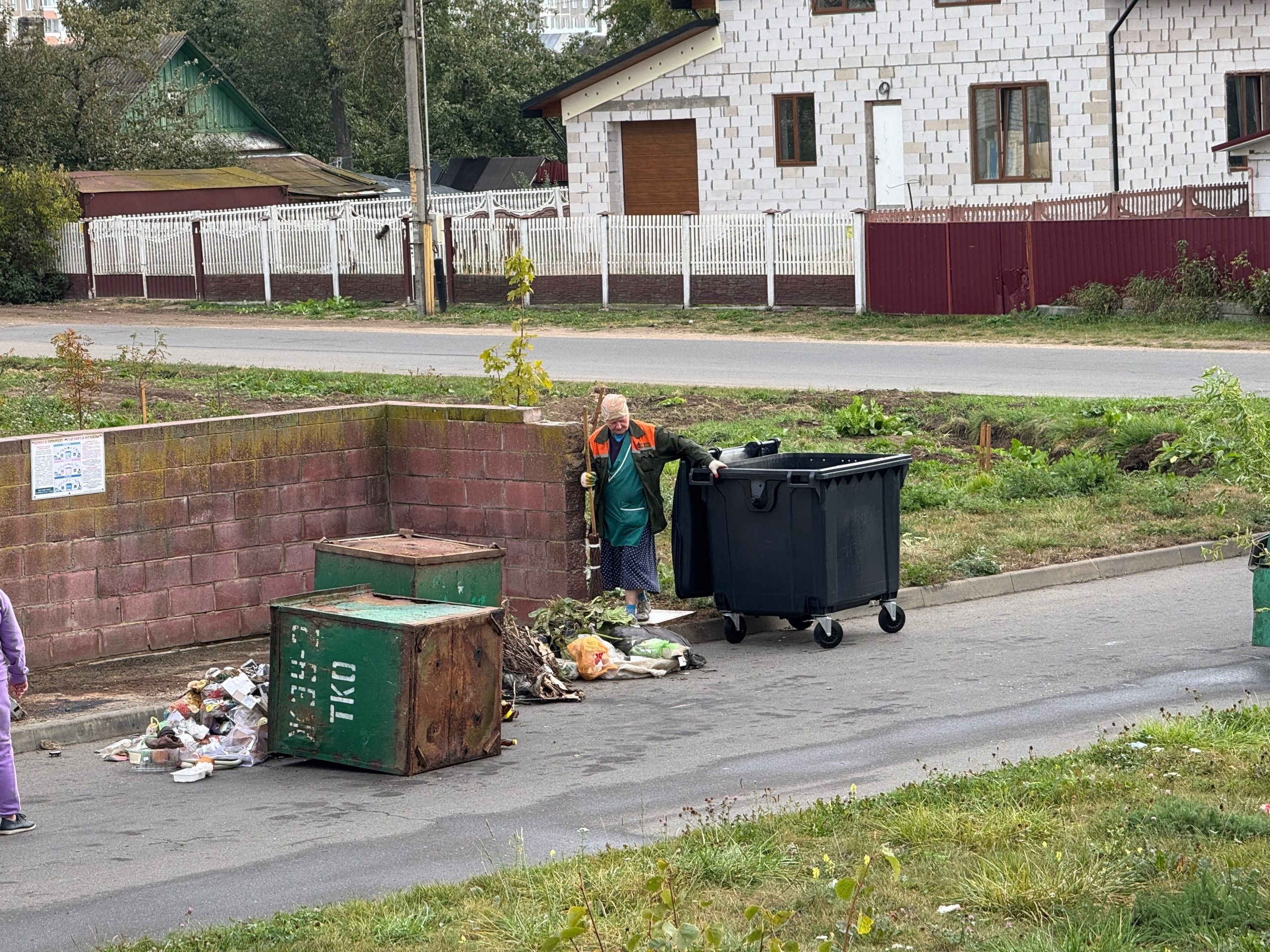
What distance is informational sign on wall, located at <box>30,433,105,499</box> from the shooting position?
1105 cm

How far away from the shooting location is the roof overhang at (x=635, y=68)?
38.5 meters

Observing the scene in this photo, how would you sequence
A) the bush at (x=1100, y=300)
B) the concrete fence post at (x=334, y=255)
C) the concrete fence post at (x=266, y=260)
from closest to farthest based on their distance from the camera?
the bush at (x=1100, y=300) → the concrete fence post at (x=334, y=255) → the concrete fence post at (x=266, y=260)

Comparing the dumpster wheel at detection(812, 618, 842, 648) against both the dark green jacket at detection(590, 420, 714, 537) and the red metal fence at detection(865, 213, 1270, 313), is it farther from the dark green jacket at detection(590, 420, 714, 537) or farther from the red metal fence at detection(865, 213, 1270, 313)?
the red metal fence at detection(865, 213, 1270, 313)

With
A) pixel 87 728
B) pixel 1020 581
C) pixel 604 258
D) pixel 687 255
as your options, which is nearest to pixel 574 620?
pixel 87 728

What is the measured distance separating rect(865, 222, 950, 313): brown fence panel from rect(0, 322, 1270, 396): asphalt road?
128 inches

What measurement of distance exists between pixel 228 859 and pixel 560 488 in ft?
15.7

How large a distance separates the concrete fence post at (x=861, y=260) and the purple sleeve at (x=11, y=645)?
2365 centimetres

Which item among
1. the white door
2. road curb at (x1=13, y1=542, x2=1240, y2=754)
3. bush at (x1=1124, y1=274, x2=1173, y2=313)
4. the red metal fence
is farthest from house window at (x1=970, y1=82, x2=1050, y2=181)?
road curb at (x1=13, y1=542, x2=1240, y2=754)

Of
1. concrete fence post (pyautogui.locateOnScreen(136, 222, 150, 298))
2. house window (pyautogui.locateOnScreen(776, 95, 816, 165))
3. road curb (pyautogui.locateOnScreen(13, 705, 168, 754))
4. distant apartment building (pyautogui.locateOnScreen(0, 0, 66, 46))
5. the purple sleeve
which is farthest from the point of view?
distant apartment building (pyautogui.locateOnScreen(0, 0, 66, 46))

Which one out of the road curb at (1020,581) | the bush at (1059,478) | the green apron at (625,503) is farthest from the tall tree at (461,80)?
the green apron at (625,503)

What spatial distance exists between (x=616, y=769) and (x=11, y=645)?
292cm

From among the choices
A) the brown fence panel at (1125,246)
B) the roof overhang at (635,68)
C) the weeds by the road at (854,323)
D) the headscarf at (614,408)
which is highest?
the roof overhang at (635,68)

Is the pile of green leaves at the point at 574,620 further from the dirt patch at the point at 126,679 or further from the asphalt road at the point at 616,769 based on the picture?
the dirt patch at the point at 126,679

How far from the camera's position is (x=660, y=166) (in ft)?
131
